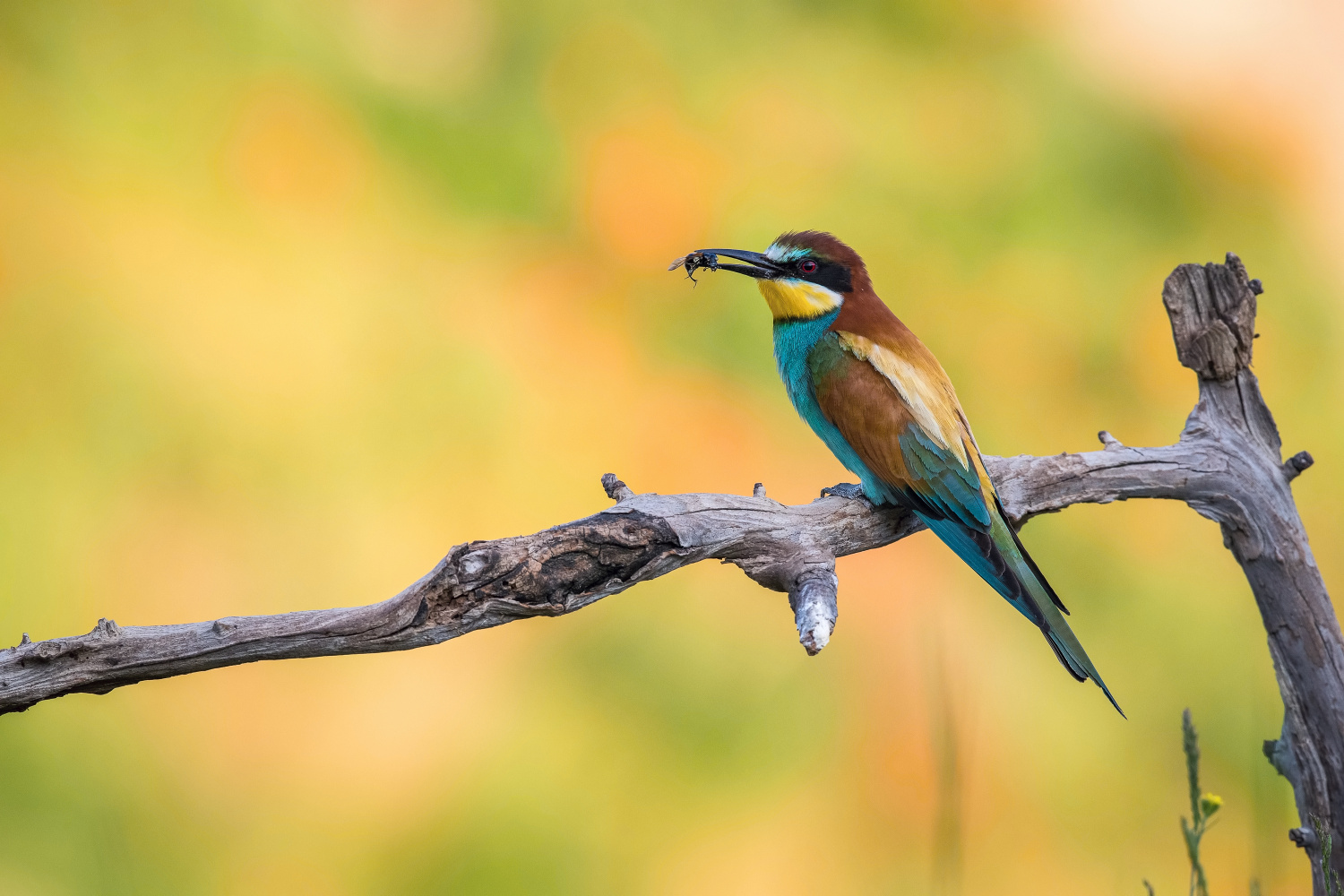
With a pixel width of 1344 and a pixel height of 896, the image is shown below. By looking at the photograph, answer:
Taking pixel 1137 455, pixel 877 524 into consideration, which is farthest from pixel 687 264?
pixel 1137 455

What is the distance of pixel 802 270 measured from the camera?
1.53 metres

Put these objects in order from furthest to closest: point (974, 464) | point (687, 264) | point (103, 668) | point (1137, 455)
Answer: point (687, 264) → point (1137, 455) → point (974, 464) → point (103, 668)

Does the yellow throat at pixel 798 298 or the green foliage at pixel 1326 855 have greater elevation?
the yellow throat at pixel 798 298

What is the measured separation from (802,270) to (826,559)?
541 millimetres

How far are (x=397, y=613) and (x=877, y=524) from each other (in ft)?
2.31

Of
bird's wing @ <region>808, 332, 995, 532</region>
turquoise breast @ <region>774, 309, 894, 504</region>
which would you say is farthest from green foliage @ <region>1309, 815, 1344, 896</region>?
turquoise breast @ <region>774, 309, 894, 504</region>

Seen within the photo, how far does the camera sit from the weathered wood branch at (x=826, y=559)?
90 centimetres

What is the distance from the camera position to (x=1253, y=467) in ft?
4.82

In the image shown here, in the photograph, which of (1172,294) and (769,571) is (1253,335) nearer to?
(1172,294)

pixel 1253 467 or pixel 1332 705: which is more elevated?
pixel 1253 467

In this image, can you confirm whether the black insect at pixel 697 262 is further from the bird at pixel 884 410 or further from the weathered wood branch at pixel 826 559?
the weathered wood branch at pixel 826 559

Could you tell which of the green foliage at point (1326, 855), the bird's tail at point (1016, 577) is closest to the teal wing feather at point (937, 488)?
the bird's tail at point (1016, 577)

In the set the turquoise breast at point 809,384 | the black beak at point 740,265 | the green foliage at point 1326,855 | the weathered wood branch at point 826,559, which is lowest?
the green foliage at point 1326,855

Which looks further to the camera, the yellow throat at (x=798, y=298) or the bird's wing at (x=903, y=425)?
the yellow throat at (x=798, y=298)
